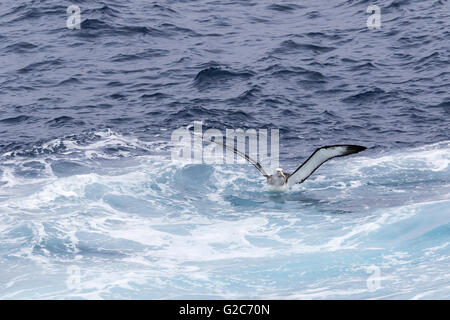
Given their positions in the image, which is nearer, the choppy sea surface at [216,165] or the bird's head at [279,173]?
the choppy sea surface at [216,165]

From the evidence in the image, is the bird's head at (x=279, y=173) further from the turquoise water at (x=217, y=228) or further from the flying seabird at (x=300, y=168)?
the turquoise water at (x=217, y=228)

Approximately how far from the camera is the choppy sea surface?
77.6 feet

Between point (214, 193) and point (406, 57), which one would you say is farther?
point (406, 57)

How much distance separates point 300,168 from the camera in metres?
27.4

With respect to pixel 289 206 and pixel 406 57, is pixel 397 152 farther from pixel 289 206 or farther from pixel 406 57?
pixel 406 57

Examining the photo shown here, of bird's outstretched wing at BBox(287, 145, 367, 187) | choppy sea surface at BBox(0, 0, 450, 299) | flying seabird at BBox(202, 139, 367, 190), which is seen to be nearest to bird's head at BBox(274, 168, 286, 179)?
flying seabird at BBox(202, 139, 367, 190)

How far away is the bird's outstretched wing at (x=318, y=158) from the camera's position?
25.5m

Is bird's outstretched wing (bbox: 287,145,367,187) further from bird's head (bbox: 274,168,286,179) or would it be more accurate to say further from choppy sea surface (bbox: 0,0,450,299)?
choppy sea surface (bbox: 0,0,450,299)

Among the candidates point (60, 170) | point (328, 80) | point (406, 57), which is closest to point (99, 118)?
point (60, 170)

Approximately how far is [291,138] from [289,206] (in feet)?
20.2

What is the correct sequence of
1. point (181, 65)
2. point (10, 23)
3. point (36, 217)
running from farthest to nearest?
point (10, 23), point (181, 65), point (36, 217)

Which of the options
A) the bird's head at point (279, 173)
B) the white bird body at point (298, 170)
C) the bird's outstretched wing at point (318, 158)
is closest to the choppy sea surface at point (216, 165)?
the white bird body at point (298, 170)

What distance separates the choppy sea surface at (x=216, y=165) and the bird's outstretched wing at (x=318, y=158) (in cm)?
77

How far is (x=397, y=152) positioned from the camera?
32125 millimetres
